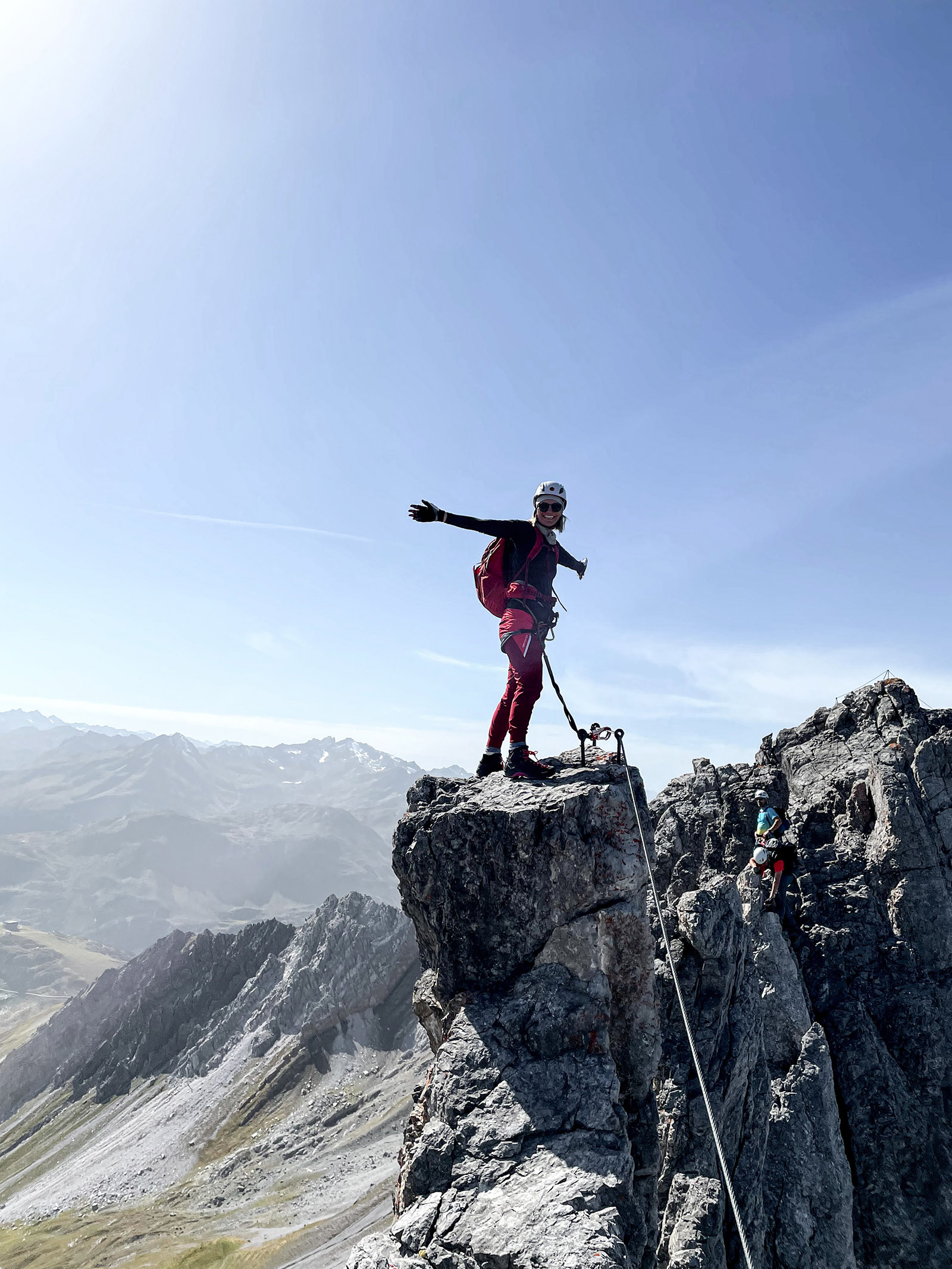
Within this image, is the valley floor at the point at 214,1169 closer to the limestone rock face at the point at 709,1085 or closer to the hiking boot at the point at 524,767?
the limestone rock face at the point at 709,1085

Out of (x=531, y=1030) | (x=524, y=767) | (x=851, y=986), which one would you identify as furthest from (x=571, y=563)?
(x=851, y=986)

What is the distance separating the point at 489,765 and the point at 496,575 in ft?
12.6

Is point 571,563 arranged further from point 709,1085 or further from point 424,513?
point 709,1085

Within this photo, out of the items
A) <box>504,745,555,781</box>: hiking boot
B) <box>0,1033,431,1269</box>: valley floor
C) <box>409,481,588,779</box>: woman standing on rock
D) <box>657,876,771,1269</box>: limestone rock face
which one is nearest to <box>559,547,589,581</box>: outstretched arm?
<box>409,481,588,779</box>: woman standing on rock

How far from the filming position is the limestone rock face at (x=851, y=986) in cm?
1742

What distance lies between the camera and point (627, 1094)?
10758 millimetres

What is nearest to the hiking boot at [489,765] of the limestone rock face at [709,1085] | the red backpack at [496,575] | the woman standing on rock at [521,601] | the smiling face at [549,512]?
the woman standing on rock at [521,601]

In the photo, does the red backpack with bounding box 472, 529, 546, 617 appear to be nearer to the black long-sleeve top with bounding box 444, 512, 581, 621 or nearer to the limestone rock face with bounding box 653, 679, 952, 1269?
the black long-sleeve top with bounding box 444, 512, 581, 621

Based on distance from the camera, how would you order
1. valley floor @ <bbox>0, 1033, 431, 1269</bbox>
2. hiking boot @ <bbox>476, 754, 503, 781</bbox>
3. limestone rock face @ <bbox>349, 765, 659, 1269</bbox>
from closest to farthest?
limestone rock face @ <bbox>349, 765, 659, 1269</bbox>, hiking boot @ <bbox>476, 754, 503, 781</bbox>, valley floor @ <bbox>0, 1033, 431, 1269</bbox>

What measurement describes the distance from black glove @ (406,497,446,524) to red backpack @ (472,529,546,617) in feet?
7.01

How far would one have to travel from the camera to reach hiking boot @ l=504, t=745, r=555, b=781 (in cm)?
1295

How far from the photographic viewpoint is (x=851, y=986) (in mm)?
23219

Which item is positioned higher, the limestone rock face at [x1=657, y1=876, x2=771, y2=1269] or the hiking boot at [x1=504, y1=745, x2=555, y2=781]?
the hiking boot at [x1=504, y1=745, x2=555, y2=781]

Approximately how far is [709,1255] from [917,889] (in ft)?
54.7
